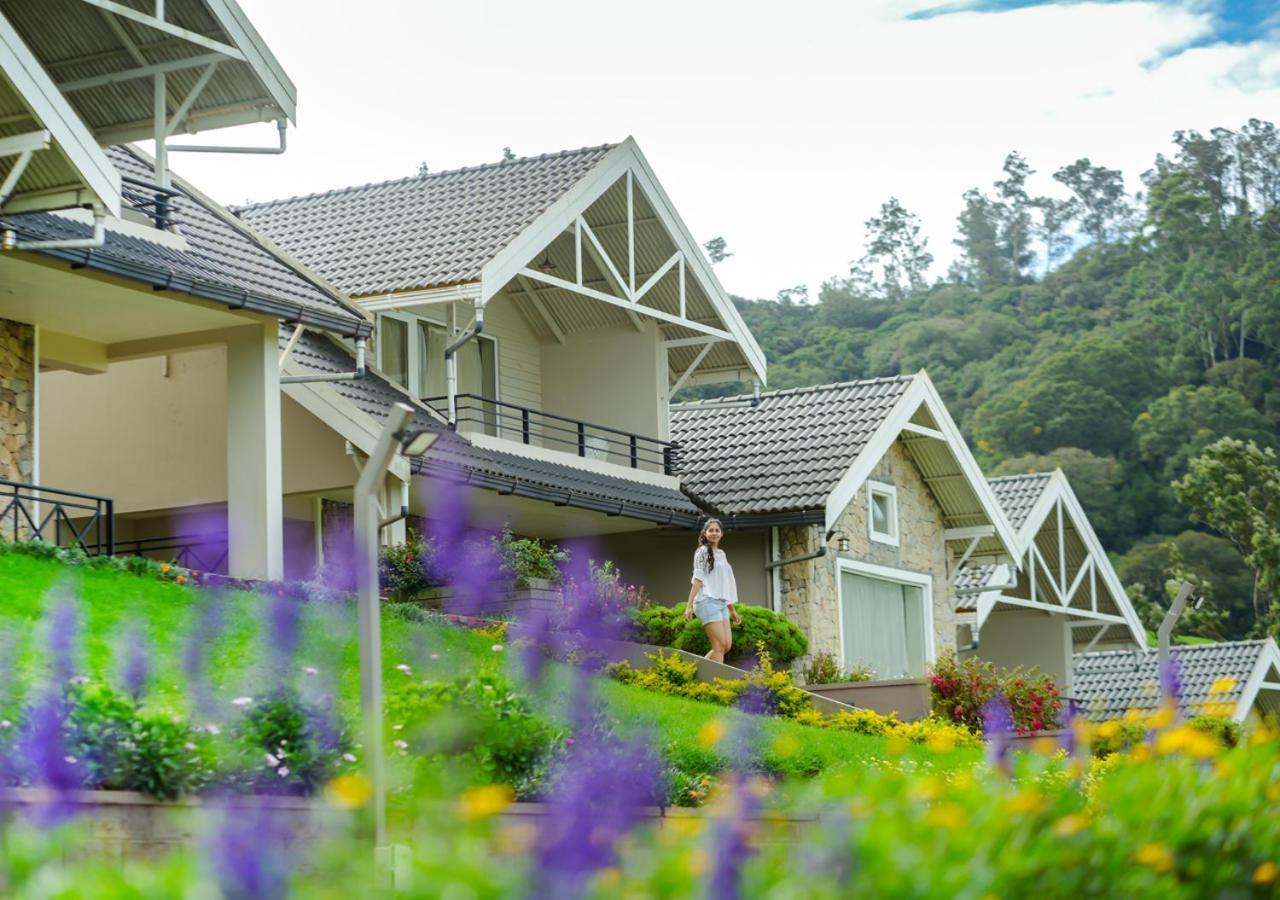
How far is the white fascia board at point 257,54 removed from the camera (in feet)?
63.4

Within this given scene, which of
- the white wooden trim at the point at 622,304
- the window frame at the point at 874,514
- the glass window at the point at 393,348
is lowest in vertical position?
the window frame at the point at 874,514

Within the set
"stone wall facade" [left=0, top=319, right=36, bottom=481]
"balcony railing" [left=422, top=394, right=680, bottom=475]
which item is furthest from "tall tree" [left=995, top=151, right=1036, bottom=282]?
"stone wall facade" [left=0, top=319, right=36, bottom=481]

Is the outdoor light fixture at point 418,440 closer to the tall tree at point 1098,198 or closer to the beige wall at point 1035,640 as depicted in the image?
the beige wall at point 1035,640

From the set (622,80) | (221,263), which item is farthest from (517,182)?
(622,80)

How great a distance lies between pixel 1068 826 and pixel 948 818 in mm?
476

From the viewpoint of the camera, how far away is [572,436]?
27.9 m

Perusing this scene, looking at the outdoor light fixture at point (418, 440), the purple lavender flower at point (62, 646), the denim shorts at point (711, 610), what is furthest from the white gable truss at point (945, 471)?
the outdoor light fixture at point (418, 440)

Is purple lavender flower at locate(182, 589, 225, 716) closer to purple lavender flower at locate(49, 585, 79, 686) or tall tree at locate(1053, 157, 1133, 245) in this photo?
purple lavender flower at locate(49, 585, 79, 686)

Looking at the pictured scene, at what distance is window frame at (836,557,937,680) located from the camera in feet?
90.7

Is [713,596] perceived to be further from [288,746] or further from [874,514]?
[288,746]

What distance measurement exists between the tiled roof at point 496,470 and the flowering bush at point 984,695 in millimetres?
4360

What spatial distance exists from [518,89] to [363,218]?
16.4 meters

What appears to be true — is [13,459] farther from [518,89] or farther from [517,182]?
[518,89]

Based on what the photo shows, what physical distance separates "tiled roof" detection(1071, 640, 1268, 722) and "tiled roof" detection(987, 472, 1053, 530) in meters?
4.60
